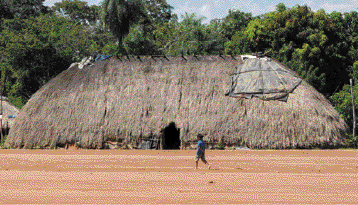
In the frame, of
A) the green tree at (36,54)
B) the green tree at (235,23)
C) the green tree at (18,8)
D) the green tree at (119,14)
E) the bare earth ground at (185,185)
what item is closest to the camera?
the bare earth ground at (185,185)

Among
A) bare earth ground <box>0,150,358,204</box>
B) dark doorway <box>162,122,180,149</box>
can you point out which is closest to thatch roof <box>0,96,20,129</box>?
dark doorway <box>162,122,180,149</box>

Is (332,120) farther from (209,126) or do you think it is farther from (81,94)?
(81,94)

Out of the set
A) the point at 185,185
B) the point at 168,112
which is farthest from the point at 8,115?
the point at 185,185

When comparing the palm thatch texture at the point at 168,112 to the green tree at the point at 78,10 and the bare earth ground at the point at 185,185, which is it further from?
the green tree at the point at 78,10

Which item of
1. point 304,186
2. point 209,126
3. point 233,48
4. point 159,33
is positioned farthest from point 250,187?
point 159,33

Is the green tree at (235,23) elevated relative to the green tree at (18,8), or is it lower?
lower

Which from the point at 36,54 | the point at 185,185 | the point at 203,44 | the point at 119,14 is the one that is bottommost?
the point at 185,185

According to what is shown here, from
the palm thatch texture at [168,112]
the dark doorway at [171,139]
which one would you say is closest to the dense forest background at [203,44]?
the palm thatch texture at [168,112]

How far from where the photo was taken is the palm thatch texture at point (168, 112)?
510 inches

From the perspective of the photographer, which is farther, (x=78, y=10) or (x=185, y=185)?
(x=78, y=10)

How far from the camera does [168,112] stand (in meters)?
13.8

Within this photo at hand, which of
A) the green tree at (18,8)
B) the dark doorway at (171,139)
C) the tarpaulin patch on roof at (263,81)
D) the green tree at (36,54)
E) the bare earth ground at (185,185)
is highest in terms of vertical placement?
the green tree at (18,8)

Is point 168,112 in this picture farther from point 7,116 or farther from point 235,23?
point 235,23

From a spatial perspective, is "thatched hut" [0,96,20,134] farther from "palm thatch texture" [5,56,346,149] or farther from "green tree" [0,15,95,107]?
"palm thatch texture" [5,56,346,149]
